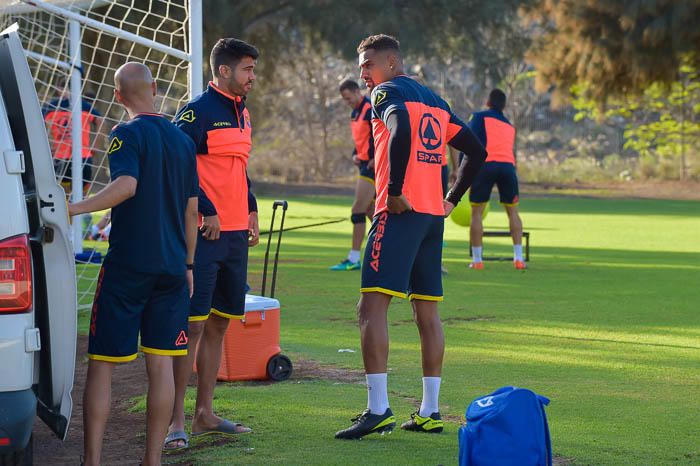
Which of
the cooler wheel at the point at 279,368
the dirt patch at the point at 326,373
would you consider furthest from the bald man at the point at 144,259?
the dirt patch at the point at 326,373

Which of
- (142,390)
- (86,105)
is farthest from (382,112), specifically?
(86,105)

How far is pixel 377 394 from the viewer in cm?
633

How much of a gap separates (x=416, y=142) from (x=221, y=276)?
127cm

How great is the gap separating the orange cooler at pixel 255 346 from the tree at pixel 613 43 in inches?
1124

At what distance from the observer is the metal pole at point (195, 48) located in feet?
29.4

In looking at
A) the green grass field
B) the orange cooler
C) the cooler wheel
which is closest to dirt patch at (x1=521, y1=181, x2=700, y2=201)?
the green grass field

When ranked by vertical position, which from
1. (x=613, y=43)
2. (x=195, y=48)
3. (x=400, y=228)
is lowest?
(x=400, y=228)

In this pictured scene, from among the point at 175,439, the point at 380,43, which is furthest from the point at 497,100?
the point at 175,439

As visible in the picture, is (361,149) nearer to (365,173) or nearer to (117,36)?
(365,173)

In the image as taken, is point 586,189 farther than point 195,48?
Yes

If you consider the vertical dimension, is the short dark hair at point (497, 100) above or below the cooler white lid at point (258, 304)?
above

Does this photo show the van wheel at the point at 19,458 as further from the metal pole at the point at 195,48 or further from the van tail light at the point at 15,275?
the metal pole at the point at 195,48

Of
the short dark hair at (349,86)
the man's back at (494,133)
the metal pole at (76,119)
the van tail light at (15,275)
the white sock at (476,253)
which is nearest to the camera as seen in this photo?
the van tail light at (15,275)

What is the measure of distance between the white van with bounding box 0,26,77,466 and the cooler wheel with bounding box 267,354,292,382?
2.81 metres
